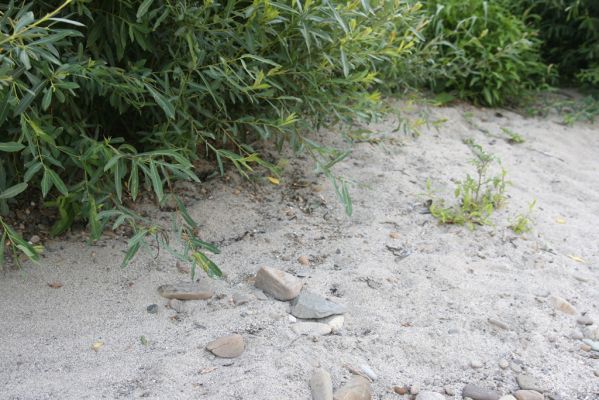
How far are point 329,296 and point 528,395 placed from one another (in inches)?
32.7

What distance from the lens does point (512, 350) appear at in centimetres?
262

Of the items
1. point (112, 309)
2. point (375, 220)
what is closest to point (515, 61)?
point (375, 220)

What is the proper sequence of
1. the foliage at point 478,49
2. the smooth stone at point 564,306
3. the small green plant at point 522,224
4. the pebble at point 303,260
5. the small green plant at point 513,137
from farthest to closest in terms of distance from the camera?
1. the foliage at point 478,49
2. the small green plant at point 513,137
3. the small green plant at point 522,224
4. the pebble at point 303,260
5. the smooth stone at point 564,306

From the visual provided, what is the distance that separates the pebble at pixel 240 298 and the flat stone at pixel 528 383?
1.04 meters

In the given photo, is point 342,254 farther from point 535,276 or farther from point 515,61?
point 515,61

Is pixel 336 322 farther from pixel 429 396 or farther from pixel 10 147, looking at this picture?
pixel 10 147

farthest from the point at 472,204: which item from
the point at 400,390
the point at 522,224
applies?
the point at 400,390

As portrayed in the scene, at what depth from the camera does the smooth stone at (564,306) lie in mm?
2889

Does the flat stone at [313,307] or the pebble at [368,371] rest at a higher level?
the flat stone at [313,307]

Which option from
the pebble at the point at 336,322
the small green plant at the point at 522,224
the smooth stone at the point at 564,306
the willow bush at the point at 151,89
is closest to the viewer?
the willow bush at the point at 151,89

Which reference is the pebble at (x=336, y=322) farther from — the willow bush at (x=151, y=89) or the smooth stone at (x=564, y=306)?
the smooth stone at (x=564, y=306)

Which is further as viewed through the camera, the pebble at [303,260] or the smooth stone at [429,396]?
the pebble at [303,260]

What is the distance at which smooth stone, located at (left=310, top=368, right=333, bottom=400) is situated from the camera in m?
2.27

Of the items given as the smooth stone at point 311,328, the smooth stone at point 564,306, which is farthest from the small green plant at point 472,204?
the smooth stone at point 311,328
